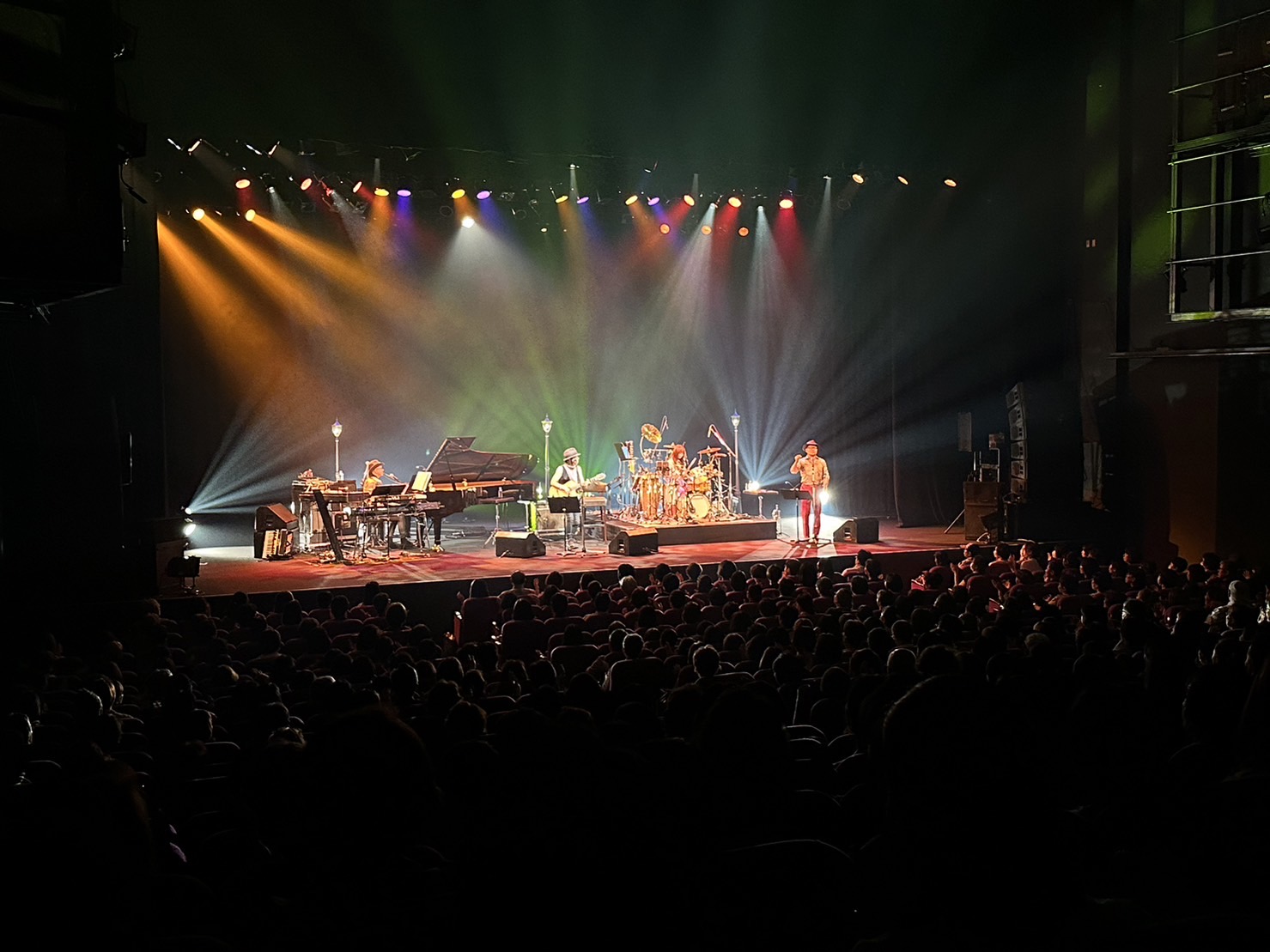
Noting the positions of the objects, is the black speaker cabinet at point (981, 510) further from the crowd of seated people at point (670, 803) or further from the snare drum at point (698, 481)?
the crowd of seated people at point (670, 803)

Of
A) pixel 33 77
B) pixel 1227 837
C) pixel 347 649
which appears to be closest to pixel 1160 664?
pixel 1227 837

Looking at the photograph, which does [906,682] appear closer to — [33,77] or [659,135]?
[33,77]

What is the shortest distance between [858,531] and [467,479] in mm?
5985

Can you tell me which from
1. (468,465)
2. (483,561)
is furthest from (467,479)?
(483,561)

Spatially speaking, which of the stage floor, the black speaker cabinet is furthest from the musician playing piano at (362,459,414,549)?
the black speaker cabinet

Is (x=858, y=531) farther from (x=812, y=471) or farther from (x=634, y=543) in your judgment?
(x=634, y=543)

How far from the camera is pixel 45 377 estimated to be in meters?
11.5

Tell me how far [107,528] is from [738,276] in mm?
13643

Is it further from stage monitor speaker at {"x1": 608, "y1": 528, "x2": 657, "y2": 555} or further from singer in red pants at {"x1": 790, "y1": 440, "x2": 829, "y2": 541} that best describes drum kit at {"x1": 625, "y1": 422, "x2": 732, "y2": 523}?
singer in red pants at {"x1": 790, "y1": 440, "x2": 829, "y2": 541}

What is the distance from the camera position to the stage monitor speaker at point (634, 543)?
15.8 meters

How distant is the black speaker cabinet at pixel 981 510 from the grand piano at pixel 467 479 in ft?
22.5

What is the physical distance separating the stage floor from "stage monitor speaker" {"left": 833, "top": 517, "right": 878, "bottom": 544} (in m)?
0.14

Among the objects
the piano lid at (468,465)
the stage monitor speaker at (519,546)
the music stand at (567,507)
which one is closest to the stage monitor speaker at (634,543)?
the music stand at (567,507)

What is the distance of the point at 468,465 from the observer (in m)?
16.8
